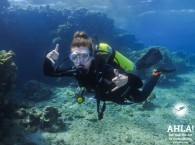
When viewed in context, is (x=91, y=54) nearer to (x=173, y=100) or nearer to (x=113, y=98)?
(x=113, y=98)

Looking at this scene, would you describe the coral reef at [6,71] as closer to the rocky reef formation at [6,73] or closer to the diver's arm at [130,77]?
the rocky reef formation at [6,73]

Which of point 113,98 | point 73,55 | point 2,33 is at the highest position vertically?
point 73,55

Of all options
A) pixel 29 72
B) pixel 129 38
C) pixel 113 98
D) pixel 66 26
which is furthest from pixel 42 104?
pixel 129 38

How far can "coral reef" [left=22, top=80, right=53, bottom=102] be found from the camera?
44.7ft

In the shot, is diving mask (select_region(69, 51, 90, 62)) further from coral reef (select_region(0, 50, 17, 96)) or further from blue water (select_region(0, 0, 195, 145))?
coral reef (select_region(0, 50, 17, 96))

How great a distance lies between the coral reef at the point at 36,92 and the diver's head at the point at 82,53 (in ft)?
29.5

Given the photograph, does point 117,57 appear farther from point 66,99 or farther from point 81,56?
point 66,99

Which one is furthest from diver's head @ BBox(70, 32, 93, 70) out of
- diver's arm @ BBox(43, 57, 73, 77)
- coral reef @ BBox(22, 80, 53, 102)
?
coral reef @ BBox(22, 80, 53, 102)

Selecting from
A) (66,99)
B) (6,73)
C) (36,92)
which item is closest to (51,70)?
(6,73)

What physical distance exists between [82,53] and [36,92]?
978cm

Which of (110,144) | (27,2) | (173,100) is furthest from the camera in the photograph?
(27,2)

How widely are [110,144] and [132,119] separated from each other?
2.82 meters

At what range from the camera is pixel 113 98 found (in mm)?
5594

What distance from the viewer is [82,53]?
5141 mm
